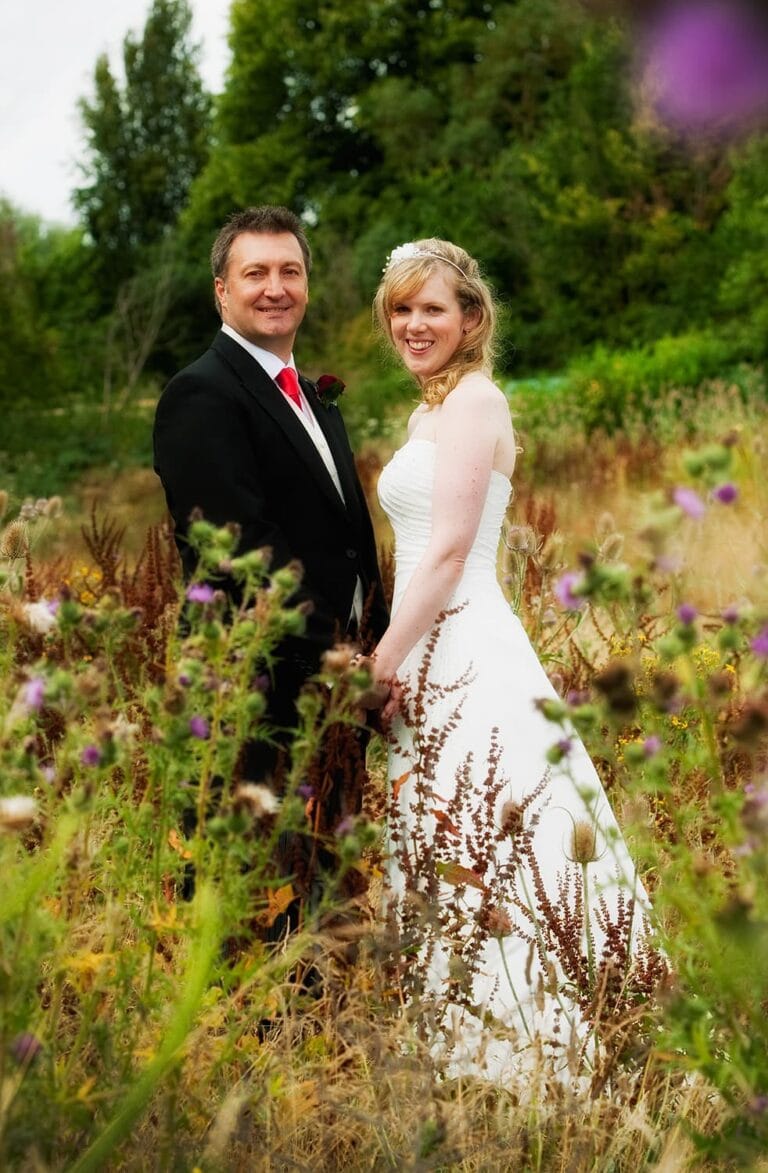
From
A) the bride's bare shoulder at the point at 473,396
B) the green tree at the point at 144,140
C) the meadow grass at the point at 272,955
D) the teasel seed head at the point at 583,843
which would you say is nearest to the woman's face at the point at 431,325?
the bride's bare shoulder at the point at 473,396

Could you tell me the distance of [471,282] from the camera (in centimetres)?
358

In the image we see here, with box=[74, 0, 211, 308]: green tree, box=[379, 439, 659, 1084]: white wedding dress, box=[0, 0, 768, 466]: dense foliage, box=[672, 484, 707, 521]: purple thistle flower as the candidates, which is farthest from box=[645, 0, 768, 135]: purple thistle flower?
box=[74, 0, 211, 308]: green tree

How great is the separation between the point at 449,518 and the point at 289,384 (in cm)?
69

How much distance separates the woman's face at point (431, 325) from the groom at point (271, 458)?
0.34 m

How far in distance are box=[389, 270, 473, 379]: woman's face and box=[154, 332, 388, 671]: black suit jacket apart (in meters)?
0.41

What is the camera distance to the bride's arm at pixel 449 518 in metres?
3.19

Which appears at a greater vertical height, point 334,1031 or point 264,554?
point 264,554

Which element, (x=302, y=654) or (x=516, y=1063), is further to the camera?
(x=302, y=654)

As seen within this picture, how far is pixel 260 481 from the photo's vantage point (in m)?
3.32

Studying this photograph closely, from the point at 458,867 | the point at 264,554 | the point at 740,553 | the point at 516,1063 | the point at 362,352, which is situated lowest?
the point at 516,1063

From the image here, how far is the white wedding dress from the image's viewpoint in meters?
2.45

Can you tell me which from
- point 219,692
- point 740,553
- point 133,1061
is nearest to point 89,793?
point 219,692

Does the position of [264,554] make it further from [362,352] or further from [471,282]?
[362,352]

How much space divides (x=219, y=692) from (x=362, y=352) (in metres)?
23.5
